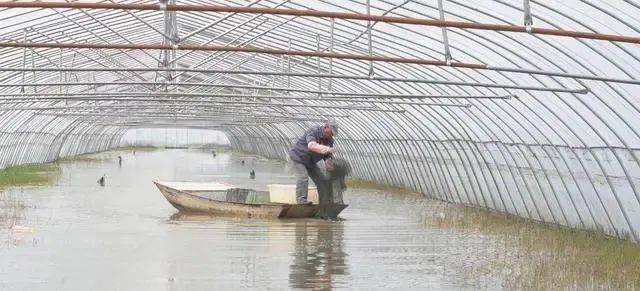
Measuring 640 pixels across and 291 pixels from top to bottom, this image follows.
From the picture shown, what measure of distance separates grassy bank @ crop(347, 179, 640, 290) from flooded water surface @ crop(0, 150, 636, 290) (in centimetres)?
16

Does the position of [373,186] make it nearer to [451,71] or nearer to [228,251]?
[451,71]

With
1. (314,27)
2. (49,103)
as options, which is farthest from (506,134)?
(49,103)

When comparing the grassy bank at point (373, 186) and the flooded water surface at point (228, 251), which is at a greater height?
the grassy bank at point (373, 186)

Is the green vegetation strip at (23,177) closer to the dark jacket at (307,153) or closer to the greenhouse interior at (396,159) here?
the greenhouse interior at (396,159)

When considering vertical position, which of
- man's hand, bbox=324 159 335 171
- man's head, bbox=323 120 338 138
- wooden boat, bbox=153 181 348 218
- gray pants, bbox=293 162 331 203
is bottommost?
wooden boat, bbox=153 181 348 218

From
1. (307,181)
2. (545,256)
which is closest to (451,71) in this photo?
(307,181)

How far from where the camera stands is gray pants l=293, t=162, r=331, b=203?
23000 mm

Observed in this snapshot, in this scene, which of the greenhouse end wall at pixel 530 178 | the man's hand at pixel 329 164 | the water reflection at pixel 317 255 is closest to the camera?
the water reflection at pixel 317 255

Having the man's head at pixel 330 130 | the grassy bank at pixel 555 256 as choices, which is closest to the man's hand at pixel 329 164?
the man's head at pixel 330 130

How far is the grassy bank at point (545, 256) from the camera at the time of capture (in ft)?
47.3

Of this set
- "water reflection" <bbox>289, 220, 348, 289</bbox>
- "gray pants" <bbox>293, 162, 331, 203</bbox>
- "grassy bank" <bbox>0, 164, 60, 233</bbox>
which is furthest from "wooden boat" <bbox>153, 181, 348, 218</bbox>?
"grassy bank" <bbox>0, 164, 60, 233</bbox>

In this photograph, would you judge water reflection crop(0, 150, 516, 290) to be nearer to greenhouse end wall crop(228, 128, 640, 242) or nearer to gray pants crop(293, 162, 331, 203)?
gray pants crop(293, 162, 331, 203)

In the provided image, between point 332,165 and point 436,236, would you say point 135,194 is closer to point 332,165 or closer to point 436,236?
point 332,165

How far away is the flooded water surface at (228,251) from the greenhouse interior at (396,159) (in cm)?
5
